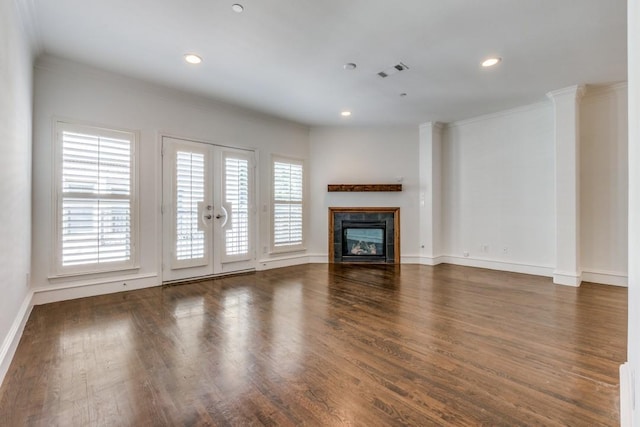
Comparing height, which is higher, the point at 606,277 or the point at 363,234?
the point at 363,234

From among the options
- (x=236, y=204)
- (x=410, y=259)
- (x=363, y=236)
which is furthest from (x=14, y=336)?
(x=410, y=259)

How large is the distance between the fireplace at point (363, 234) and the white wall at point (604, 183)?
2916 millimetres

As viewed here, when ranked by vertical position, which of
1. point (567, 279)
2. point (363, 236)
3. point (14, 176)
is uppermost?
point (14, 176)

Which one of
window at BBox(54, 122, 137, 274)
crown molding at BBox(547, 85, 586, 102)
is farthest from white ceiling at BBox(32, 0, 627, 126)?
window at BBox(54, 122, 137, 274)

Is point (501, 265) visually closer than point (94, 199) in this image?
No

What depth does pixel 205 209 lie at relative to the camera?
456 centimetres

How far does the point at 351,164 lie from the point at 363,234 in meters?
1.49

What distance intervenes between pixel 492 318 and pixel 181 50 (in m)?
4.28

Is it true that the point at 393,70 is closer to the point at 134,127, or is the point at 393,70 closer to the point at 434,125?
the point at 434,125

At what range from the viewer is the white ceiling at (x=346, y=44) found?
8.22 ft

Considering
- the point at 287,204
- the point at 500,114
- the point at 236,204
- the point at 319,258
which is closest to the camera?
the point at 236,204

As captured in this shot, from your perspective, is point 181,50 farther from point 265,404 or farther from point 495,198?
point 495,198

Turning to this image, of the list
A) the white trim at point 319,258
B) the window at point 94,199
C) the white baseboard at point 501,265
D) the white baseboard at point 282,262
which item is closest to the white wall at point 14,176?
the window at point 94,199

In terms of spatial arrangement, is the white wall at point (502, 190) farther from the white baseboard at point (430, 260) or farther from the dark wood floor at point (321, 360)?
the dark wood floor at point (321, 360)
